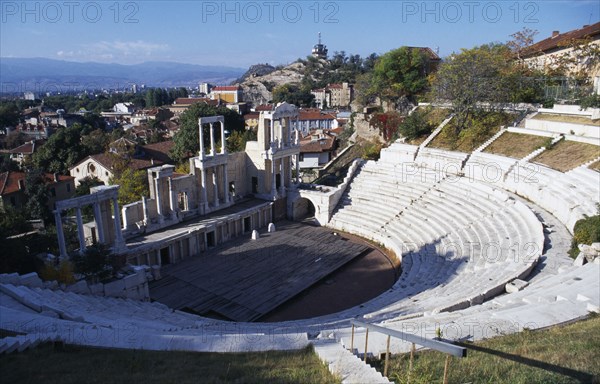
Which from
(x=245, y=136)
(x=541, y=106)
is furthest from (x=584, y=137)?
(x=245, y=136)

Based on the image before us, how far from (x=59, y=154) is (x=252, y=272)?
34.8m

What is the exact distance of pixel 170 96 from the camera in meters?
154

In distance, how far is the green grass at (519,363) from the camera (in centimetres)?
715

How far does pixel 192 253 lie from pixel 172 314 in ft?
26.9

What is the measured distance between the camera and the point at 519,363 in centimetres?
765

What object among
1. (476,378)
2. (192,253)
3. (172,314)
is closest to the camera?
(476,378)

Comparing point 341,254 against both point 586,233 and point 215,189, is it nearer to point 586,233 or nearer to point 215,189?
point 215,189

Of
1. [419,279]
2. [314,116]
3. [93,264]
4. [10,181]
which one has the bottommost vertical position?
[419,279]

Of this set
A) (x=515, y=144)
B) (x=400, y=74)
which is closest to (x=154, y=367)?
(x=515, y=144)

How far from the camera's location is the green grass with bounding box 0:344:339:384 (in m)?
7.91

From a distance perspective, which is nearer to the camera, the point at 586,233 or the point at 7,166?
the point at 586,233

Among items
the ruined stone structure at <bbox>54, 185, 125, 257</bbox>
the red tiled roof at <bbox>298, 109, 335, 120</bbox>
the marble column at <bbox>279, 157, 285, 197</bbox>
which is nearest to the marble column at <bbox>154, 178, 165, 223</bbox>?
the ruined stone structure at <bbox>54, 185, 125, 257</bbox>

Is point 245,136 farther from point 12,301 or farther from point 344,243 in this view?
point 12,301

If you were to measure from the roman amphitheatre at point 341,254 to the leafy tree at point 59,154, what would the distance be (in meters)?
25.7
